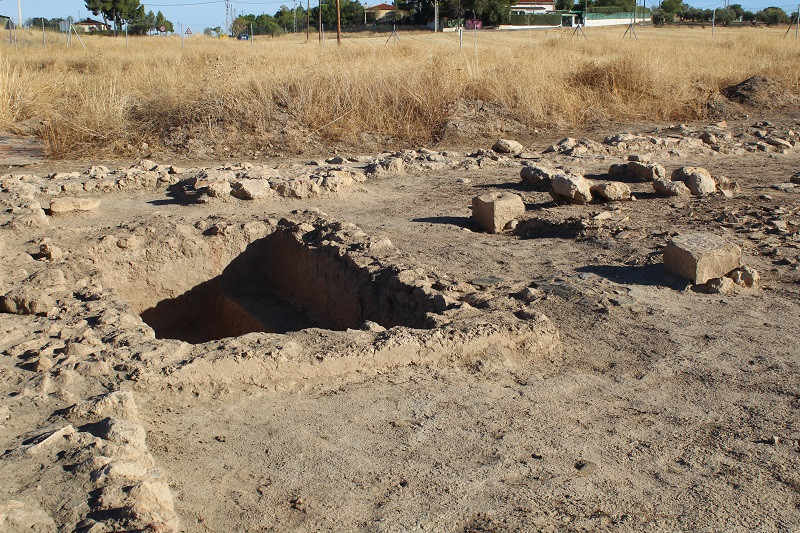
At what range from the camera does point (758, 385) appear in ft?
11.0

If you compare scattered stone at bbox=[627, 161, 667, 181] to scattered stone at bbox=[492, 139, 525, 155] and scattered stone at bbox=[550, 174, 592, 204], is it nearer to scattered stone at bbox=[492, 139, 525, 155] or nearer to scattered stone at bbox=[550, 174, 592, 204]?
scattered stone at bbox=[550, 174, 592, 204]

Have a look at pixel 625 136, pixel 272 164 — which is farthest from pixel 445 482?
pixel 625 136

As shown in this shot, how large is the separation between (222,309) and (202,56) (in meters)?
11.2

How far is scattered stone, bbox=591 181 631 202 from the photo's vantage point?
680cm

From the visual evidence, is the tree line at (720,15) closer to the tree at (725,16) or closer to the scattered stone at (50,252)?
Answer: the tree at (725,16)

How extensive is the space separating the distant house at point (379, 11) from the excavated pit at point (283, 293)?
54.1m

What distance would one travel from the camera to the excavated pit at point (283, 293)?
4.89 m

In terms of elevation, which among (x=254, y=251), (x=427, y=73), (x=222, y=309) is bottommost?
(x=222, y=309)

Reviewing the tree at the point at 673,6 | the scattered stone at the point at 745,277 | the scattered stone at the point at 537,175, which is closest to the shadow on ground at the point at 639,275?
the scattered stone at the point at 745,277

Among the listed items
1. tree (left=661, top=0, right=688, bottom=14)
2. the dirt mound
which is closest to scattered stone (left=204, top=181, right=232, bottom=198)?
the dirt mound

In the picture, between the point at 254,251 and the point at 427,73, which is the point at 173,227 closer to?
the point at 254,251

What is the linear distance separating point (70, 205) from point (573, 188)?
165 inches

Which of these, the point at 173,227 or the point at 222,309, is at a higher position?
the point at 173,227

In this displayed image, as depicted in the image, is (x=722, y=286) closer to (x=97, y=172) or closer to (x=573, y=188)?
(x=573, y=188)
